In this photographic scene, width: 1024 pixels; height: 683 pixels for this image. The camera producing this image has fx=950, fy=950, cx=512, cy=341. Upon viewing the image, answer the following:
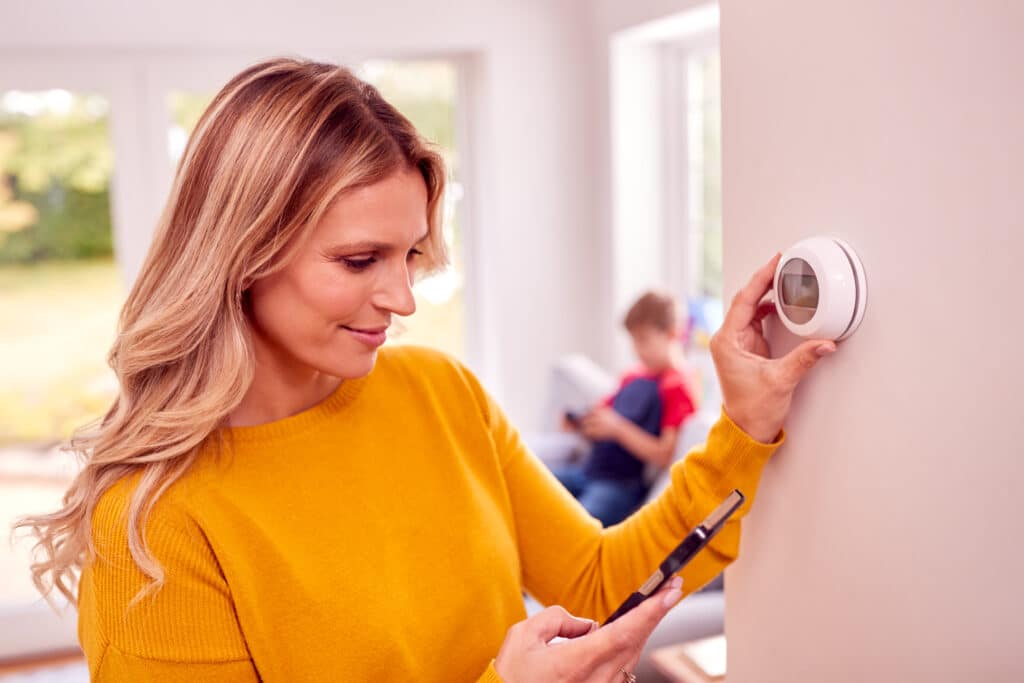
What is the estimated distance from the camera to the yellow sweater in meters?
0.94

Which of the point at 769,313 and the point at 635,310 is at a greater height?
the point at 769,313

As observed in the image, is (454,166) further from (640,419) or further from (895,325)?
(895,325)

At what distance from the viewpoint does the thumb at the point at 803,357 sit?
823mm

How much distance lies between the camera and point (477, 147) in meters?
3.96

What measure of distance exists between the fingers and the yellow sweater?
0.11 m

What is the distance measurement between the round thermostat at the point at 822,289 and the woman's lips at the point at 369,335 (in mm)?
414

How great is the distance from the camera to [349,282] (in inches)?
37.4

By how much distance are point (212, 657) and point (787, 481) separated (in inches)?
23.4

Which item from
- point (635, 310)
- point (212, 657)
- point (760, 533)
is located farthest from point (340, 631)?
point (635, 310)

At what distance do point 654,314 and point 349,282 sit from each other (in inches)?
88.7

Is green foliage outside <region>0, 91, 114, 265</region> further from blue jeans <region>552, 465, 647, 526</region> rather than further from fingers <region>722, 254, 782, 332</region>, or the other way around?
fingers <region>722, 254, 782, 332</region>

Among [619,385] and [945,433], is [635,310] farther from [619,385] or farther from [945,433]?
[945,433]

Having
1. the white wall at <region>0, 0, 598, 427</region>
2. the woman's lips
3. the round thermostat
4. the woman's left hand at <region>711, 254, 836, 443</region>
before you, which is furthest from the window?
the round thermostat

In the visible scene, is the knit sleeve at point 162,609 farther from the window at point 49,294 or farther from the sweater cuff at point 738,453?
the window at point 49,294
